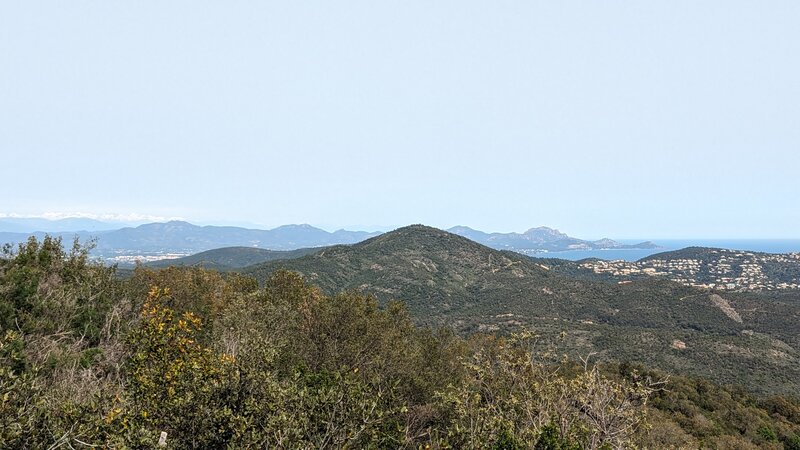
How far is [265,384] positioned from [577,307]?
5163 inches

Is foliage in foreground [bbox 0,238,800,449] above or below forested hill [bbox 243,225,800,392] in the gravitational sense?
above

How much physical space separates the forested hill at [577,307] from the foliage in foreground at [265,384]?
138 ft

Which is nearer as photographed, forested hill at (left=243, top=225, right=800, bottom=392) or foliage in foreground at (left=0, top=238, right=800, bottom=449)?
foliage in foreground at (left=0, top=238, right=800, bottom=449)

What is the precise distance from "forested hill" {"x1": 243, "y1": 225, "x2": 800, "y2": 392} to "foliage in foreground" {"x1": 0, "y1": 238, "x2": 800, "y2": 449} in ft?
138

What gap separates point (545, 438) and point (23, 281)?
2791 cm

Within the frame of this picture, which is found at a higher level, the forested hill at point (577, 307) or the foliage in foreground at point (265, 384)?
the foliage in foreground at point (265, 384)

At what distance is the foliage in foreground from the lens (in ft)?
29.5

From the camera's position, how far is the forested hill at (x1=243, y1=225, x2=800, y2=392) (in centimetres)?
7881

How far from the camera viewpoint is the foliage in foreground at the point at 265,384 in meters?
8.99

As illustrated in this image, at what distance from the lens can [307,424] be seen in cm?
991

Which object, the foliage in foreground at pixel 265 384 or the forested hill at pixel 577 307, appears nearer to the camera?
the foliage in foreground at pixel 265 384

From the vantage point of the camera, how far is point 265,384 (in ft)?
33.5

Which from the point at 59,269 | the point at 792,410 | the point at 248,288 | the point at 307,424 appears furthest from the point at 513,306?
the point at 307,424

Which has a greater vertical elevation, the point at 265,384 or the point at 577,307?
the point at 265,384
